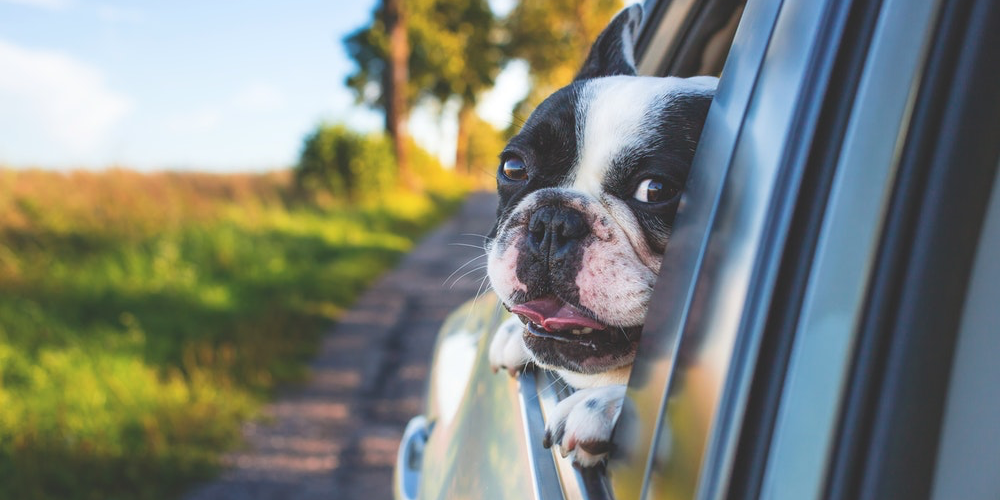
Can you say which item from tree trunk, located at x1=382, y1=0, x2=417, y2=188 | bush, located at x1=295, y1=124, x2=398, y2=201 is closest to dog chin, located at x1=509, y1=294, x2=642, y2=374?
bush, located at x1=295, y1=124, x2=398, y2=201

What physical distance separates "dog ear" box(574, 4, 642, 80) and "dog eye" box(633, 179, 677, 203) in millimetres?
624

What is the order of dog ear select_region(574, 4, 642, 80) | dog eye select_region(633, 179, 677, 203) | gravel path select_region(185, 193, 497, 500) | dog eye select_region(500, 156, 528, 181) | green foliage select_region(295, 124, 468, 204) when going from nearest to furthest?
dog eye select_region(633, 179, 677, 203) → dog eye select_region(500, 156, 528, 181) → dog ear select_region(574, 4, 642, 80) → gravel path select_region(185, 193, 497, 500) → green foliage select_region(295, 124, 468, 204)

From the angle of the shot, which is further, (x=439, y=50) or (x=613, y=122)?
(x=439, y=50)

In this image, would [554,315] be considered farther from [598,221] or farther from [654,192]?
[654,192]

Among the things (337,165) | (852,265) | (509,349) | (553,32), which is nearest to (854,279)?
(852,265)

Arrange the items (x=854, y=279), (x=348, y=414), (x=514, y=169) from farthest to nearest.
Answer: (x=348, y=414), (x=514, y=169), (x=854, y=279)

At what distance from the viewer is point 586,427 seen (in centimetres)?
119

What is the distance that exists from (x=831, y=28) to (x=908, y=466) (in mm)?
478

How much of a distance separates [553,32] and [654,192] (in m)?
21.7

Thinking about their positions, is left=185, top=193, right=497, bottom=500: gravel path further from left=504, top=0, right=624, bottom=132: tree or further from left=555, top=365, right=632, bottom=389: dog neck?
left=504, top=0, right=624, bottom=132: tree

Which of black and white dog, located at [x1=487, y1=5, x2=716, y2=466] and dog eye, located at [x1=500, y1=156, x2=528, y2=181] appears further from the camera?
dog eye, located at [x1=500, y1=156, x2=528, y2=181]

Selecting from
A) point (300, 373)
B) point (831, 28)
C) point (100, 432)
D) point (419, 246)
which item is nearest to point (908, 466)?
point (831, 28)

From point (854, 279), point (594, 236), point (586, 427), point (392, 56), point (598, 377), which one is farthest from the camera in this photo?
point (392, 56)

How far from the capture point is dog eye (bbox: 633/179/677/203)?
150 cm
